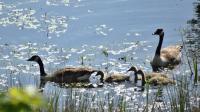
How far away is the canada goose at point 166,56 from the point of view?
16.3 metres

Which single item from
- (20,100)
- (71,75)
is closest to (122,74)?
(71,75)

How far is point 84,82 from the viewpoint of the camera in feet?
49.1

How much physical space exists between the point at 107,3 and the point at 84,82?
24.4 feet

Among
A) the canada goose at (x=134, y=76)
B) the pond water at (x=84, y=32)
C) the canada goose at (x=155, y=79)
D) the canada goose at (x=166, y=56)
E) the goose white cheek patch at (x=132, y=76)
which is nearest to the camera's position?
the canada goose at (x=155, y=79)

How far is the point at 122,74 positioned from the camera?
14.5 meters

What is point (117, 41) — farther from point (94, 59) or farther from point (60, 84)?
point (60, 84)

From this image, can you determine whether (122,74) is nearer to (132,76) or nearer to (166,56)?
(132,76)

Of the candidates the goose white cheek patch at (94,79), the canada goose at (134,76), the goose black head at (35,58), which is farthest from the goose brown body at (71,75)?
the canada goose at (134,76)

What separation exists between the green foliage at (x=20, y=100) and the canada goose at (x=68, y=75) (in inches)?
512

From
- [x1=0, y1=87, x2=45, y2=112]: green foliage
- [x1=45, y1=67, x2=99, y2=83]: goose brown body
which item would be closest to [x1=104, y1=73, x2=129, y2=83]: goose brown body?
[x1=45, y1=67, x2=99, y2=83]: goose brown body

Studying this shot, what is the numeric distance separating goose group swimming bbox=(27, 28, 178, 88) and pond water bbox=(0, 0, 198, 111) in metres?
0.26

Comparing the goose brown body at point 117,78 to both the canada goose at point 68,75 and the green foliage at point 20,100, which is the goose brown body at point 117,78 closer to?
the canada goose at point 68,75

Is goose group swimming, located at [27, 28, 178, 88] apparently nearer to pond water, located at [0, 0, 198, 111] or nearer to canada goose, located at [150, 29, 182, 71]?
canada goose, located at [150, 29, 182, 71]

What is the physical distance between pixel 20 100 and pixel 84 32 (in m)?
17.4
